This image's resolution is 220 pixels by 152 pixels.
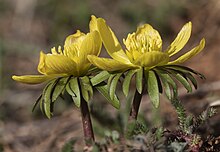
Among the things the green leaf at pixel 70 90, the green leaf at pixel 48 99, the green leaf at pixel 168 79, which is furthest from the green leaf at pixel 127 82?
the green leaf at pixel 48 99

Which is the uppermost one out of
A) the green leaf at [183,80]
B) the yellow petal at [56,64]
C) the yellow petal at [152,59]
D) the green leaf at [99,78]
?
the yellow petal at [56,64]

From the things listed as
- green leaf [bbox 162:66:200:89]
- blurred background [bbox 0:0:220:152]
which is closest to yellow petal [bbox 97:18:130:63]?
green leaf [bbox 162:66:200:89]

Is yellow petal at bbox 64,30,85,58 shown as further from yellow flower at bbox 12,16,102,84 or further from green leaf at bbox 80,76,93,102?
green leaf at bbox 80,76,93,102

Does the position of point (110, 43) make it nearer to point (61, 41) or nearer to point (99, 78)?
point (99, 78)

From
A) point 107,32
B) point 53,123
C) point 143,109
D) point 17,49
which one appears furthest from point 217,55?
point 107,32

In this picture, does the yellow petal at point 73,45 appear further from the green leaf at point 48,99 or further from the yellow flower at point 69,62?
the green leaf at point 48,99

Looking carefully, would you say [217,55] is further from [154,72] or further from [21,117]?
[154,72]
